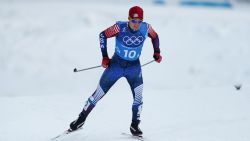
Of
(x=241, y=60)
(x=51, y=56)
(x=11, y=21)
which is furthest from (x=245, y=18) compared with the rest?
(x=11, y=21)

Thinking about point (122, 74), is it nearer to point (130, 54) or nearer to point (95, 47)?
point (130, 54)

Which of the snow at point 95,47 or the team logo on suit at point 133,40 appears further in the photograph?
the snow at point 95,47

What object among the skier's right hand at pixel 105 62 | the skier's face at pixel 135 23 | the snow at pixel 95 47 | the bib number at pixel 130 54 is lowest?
the snow at pixel 95 47

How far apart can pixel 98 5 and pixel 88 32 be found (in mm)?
1090

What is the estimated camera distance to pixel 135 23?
7246 millimetres

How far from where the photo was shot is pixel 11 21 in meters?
17.4

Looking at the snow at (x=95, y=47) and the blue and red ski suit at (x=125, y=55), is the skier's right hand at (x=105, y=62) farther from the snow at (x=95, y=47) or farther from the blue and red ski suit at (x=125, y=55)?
the snow at (x=95, y=47)

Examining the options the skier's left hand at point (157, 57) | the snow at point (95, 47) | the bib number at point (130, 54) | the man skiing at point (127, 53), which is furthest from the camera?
the snow at point (95, 47)

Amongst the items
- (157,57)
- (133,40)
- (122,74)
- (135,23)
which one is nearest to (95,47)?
(157,57)

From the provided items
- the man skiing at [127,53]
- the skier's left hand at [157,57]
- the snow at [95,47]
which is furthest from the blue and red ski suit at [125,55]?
the snow at [95,47]

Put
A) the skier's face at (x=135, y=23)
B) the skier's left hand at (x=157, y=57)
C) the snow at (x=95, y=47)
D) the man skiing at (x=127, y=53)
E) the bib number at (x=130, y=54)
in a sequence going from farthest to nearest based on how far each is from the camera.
→ the snow at (x=95, y=47) → the skier's left hand at (x=157, y=57) → the bib number at (x=130, y=54) → the man skiing at (x=127, y=53) → the skier's face at (x=135, y=23)

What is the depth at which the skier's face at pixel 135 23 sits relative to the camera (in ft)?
23.7

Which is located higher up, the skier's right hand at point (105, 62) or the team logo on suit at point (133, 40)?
the team logo on suit at point (133, 40)

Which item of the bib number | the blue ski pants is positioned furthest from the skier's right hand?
the bib number
